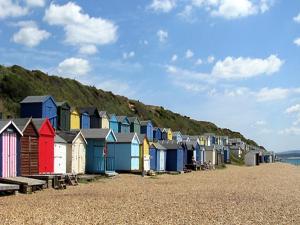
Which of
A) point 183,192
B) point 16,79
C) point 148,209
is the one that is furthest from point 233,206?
point 16,79

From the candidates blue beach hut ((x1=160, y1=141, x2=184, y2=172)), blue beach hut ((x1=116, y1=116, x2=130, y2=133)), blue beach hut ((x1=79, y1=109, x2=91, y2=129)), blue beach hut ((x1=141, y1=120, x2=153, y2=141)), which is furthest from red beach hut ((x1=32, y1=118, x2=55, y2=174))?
blue beach hut ((x1=141, y1=120, x2=153, y2=141))

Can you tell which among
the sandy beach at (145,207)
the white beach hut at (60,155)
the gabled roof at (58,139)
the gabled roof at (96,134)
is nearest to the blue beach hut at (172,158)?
the gabled roof at (96,134)

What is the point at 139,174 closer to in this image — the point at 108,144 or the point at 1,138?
the point at 108,144

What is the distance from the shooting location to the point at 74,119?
46500 millimetres

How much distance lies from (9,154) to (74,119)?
18.5 metres

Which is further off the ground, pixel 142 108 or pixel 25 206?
pixel 142 108

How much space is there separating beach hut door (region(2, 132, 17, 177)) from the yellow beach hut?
17.0 metres

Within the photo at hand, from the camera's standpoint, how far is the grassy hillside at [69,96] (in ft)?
232

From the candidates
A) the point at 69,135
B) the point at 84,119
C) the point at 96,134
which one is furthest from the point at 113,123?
the point at 69,135

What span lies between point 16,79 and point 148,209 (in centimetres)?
5756

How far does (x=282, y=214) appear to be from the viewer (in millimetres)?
20281

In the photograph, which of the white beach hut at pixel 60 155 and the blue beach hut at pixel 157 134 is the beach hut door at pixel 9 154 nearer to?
the white beach hut at pixel 60 155

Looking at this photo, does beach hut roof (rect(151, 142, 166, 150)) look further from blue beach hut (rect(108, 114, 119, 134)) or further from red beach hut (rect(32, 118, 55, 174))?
red beach hut (rect(32, 118, 55, 174))

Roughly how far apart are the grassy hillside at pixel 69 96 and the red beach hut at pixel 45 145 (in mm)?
29076
